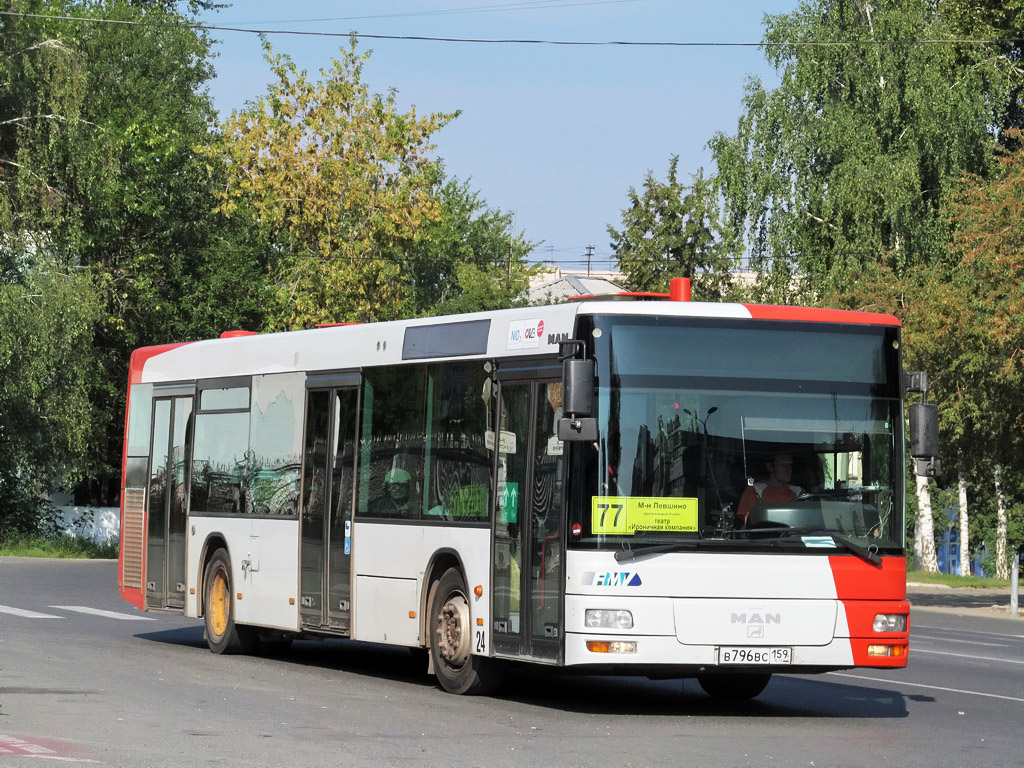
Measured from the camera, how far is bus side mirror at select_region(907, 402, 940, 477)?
42.0 feet

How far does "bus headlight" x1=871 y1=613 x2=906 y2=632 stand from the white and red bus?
1 cm

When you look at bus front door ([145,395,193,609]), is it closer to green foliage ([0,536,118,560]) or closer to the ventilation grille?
the ventilation grille

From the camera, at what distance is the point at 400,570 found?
14.9 meters

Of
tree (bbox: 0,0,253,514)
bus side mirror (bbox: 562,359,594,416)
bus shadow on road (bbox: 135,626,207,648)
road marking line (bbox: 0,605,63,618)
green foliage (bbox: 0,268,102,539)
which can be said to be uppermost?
tree (bbox: 0,0,253,514)

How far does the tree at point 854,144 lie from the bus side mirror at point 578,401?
30.3 meters

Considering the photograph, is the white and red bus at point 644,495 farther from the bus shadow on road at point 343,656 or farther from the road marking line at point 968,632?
the road marking line at point 968,632

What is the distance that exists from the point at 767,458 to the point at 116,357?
42970 mm

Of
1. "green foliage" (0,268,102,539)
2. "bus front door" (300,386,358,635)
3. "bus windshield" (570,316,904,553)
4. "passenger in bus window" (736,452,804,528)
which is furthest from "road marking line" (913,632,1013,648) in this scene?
"green foliage" (0,268,102,539)

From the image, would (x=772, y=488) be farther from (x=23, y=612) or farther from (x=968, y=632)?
(x=968, y=632)

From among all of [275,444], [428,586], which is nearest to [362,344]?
[275,444]

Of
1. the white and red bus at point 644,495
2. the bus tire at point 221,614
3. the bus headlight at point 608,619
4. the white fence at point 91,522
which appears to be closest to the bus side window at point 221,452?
the bus tire at point 221,614

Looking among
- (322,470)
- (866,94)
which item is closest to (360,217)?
(866,94)

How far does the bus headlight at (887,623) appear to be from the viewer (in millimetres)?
12852

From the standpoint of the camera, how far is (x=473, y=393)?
1422cm
